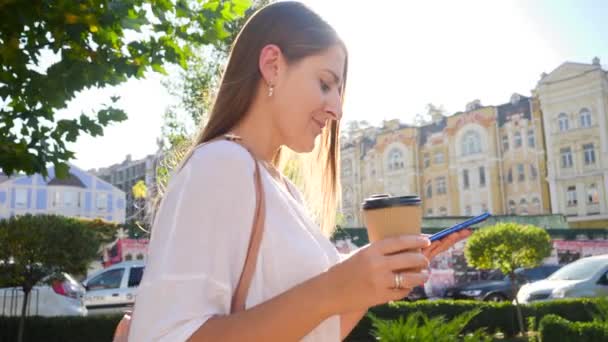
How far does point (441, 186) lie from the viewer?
4566cm

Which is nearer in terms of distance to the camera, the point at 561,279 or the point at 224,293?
the point at 224,293

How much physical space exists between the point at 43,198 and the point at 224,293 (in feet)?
210

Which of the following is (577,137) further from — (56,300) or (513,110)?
→ (56,300)

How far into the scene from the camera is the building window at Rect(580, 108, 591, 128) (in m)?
38.4

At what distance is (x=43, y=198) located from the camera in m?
59.4

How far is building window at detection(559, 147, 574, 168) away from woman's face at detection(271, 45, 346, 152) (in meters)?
41.4

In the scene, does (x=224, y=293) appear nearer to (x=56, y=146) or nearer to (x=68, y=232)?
(x=56, y=146)

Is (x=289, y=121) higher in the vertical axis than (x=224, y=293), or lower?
higher

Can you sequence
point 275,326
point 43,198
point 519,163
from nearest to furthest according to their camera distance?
1. point 275,326
2. point 519,163
3. point 43,198

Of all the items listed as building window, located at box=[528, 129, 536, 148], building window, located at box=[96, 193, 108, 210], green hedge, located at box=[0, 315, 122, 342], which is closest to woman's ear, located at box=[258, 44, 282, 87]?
green hedge, located at box=[0, 315, 122, 342]

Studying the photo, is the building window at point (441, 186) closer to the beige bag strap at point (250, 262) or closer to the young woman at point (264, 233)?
the young woman at point (264, 233)

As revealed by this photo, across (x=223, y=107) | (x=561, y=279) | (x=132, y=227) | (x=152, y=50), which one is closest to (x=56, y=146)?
(x=152, y=50)

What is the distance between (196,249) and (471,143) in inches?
1751

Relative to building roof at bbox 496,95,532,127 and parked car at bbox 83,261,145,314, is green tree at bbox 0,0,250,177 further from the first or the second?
building roof at bbox 496,95,532,127
